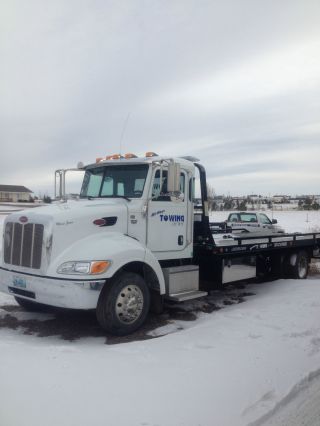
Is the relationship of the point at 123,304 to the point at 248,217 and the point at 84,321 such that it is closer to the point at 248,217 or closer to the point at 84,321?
the point at 84,321

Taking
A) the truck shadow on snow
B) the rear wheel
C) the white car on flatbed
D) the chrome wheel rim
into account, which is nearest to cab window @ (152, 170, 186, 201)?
the chrome wheel rim

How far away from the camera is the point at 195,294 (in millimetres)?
6613

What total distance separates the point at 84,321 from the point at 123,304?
1.05m

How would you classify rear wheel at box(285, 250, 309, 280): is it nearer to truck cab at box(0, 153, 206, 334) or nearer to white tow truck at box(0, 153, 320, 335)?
white tow truck at box(0, 153, 320, 335)

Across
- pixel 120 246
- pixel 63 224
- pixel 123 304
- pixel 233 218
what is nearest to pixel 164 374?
pixel 123 304

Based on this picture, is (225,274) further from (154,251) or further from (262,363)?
(262,363)

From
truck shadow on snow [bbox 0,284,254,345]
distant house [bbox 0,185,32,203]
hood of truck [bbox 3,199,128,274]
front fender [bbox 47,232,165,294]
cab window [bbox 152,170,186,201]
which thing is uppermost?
distant house [bbox 0,185,32,203]

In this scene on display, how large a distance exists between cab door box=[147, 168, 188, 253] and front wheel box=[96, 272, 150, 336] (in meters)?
0.85

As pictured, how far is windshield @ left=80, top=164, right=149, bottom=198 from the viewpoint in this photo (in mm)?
6531

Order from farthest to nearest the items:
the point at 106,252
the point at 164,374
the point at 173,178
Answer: the point at 173,178 → the point at 106,252 → the point at 164,374

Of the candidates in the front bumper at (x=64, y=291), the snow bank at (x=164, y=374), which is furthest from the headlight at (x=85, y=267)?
the snow bank at (x=164, y=374)

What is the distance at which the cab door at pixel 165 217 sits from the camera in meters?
6.46

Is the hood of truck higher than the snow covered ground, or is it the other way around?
the hood of truck

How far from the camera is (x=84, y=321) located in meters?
6.35
